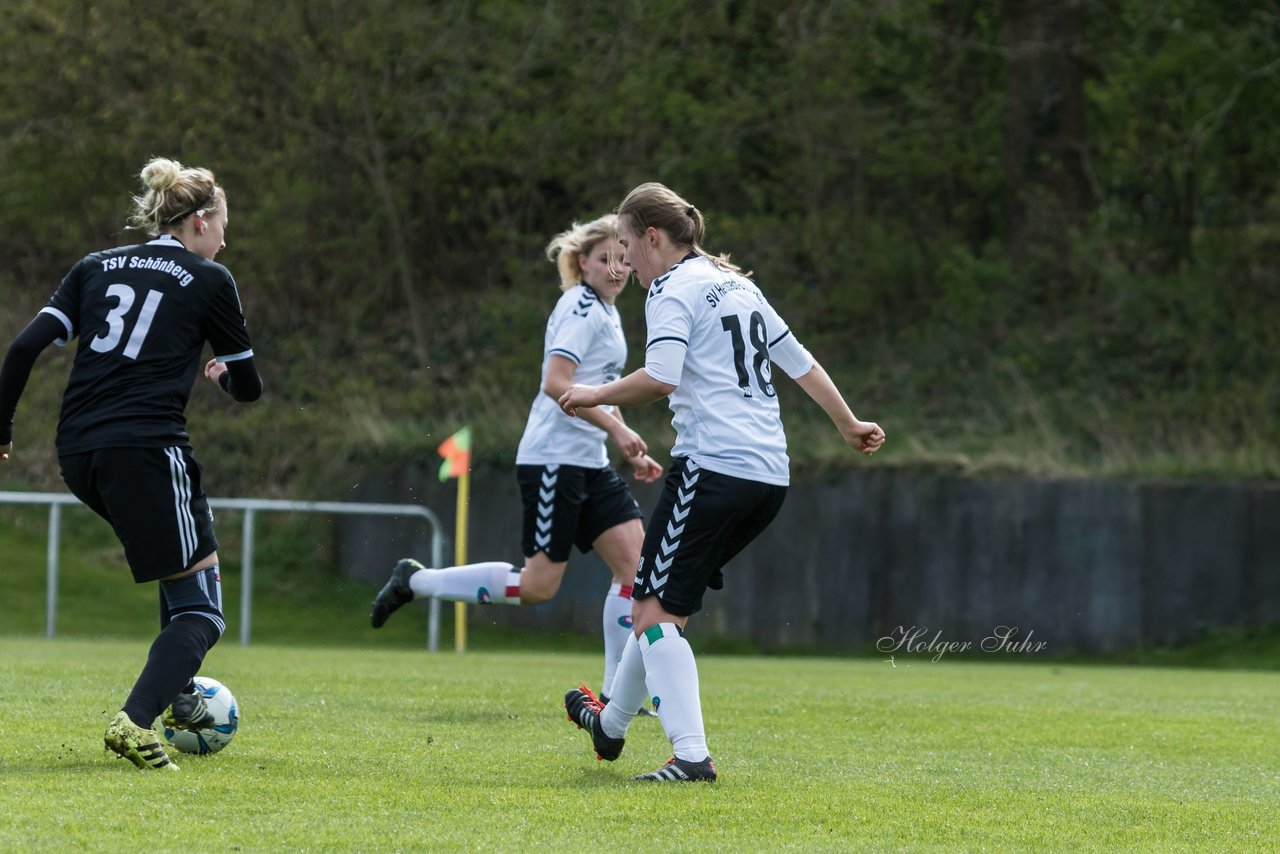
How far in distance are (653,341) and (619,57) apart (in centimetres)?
1734

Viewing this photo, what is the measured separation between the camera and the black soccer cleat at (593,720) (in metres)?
5.71

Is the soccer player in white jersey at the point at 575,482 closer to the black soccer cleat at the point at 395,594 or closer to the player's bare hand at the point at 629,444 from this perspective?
the black soccer cleat at the point at 395,594

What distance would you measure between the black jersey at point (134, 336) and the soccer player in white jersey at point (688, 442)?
4.11 ft

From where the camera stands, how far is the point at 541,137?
74.1 feet

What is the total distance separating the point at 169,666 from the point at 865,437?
8.32 feet

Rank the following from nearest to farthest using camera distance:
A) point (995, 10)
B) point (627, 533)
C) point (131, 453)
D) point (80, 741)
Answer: point (131, 453), point (80, 741), point (627, 533), point (995, 10)

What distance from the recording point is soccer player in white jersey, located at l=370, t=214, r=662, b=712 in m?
7.77

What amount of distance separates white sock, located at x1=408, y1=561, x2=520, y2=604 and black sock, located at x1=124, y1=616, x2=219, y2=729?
264 cm

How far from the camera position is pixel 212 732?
569 centimetres

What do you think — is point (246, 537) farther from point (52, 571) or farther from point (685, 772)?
point (685, 772)

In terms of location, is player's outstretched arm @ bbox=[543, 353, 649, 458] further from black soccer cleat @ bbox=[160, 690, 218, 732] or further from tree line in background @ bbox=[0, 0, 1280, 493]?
tree line in background @ bbox=[0, 0, 1280, 493]

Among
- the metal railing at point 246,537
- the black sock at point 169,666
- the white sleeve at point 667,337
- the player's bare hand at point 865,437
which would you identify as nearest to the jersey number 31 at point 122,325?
the black sock at point 169,666

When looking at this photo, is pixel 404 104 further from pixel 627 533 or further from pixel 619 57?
pixel 627 533

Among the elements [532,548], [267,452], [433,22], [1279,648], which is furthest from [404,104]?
[532,548]
